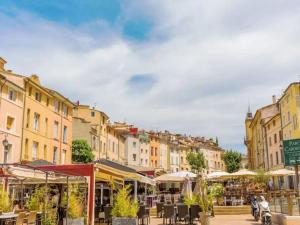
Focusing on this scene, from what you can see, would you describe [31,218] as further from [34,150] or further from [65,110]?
[65,110]

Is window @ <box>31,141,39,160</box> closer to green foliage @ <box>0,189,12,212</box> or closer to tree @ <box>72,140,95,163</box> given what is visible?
tree @ <box>72,140,95,163</box>

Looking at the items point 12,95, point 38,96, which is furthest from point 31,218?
point 38,96

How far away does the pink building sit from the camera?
28.0 metres

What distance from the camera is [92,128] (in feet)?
160

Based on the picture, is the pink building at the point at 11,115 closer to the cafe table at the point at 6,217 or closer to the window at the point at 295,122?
the cafe table at the point at 6,217

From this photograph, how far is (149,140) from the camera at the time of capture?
78938 millimetres

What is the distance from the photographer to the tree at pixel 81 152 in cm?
4422

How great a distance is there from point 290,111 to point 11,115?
27471 millimetres

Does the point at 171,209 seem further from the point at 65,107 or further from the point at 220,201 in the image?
the point at 65,107

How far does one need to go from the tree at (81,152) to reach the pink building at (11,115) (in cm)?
1389

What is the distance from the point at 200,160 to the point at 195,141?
81.9 feet

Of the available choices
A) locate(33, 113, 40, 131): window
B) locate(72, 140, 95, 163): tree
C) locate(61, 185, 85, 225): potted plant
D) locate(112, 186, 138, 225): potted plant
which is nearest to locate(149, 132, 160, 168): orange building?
locate(72, 140, 95, 163): tree

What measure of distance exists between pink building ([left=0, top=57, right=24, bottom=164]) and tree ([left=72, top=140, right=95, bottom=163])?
13894 mm

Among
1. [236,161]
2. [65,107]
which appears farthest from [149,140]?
[65,107]
